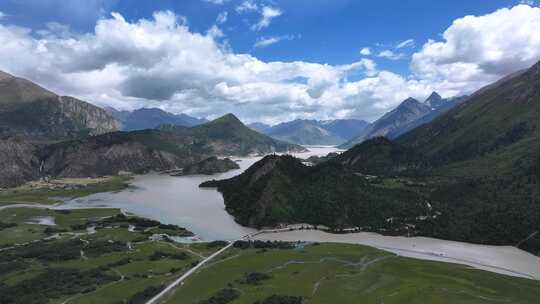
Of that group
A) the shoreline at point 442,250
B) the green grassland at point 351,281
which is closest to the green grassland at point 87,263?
the green grassland at point 351,281

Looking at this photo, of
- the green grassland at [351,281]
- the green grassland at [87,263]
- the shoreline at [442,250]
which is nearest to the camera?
the green grassland at [351,281]

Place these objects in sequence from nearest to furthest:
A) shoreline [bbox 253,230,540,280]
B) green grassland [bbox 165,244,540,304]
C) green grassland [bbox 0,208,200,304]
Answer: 1. green grassland [bbox 165,244,540,304]
2. green grassland [bbox 0,208,200,304]
3. shoreline [bbox 253,230,540,280]

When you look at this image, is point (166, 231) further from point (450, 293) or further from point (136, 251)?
point (450, 293)

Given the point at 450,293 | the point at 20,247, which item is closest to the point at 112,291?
the point at 20,247

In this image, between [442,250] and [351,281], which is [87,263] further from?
[442,250]

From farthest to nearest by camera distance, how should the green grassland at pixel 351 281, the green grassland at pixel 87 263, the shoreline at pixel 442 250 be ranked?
the shoreline at pixel 442 250 < the green grassland at pixel 87 263 < the green grassland at pixel 351 281

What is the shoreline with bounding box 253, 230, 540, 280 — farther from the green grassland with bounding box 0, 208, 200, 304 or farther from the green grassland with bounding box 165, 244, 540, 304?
the green grassland with bounding box 0, 208, 200, 304

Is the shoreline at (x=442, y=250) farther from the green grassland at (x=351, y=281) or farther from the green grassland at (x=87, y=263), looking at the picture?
the green grassland at (x=87, y=263)

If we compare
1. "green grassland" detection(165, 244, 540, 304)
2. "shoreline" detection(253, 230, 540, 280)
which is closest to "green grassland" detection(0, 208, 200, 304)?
"green grassland" detection(165, 244, 540, 304)
